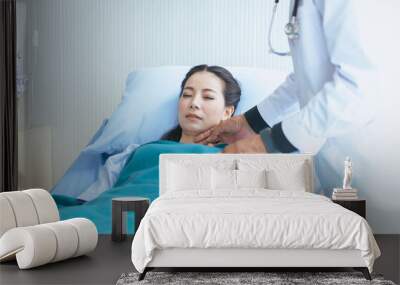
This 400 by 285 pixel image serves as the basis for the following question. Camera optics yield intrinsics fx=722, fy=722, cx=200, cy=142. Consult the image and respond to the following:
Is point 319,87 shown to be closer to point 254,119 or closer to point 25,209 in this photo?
point 254,119

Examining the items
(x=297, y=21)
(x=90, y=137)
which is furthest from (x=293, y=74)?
(x=90, y=137)

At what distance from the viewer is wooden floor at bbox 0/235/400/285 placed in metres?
5.26

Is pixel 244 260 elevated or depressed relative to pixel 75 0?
depressed

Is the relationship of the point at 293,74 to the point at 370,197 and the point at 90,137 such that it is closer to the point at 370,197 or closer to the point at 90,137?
the point at 370,197

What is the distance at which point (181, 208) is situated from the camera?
5414 mm

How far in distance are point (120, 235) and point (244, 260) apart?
2255mm

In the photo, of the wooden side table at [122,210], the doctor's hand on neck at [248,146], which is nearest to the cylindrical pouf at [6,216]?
the wooden side table at [122,210]

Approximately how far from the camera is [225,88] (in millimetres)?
7961

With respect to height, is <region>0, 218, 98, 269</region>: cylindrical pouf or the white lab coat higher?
the white lab coat

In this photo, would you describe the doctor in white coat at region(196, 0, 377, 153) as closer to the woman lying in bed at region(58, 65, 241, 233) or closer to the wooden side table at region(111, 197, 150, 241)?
the woman lying in bed at region(58, 65, 241, 233)

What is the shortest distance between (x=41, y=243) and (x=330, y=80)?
3.78 m

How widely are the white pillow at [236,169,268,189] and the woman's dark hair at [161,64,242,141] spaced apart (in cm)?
114

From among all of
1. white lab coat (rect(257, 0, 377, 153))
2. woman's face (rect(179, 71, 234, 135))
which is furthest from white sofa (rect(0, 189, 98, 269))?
white lab coat (rect(257, 0, 377, 153))

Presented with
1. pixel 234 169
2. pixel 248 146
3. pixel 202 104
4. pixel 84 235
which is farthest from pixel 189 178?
pixel 84 235
